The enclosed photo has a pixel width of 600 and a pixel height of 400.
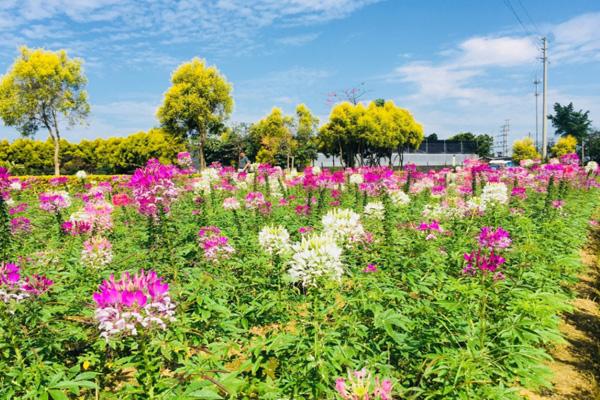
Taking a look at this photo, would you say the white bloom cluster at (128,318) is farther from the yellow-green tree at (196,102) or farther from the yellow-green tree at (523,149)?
the yellow-green tree at (523,149)

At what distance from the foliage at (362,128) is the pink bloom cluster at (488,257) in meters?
32.8

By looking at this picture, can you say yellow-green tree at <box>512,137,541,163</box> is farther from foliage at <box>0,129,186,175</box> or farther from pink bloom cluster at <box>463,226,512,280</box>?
pink bloom cluster at <box>463,226,512,280</box>

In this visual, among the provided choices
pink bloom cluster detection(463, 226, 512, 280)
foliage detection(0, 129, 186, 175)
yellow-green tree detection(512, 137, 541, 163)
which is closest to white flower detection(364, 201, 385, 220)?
pink bloom cluster detection(463, 226, 512, 280)

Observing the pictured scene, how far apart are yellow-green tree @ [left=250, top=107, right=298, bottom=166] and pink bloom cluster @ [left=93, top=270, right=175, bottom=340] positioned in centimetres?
3801

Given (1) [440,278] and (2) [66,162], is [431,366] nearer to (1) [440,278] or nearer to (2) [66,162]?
(1) [440,278]

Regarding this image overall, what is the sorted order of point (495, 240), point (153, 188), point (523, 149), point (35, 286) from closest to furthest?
point (35, 286), point (495, 240), point (153, 188), point (523, 149)

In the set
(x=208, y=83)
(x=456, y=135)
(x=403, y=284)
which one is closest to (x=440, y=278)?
(x=403, y=284)

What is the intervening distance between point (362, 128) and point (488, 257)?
35.5 metres

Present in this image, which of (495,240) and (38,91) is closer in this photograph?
(495,240)

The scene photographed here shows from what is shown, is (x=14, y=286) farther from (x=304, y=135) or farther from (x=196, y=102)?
(x=304, y=135)

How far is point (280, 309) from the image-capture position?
3043 millimetres

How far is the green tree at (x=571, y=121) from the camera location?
8081cm

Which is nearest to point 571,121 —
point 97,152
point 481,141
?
point 481,141

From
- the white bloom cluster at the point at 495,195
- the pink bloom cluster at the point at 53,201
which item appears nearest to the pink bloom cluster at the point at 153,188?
the pink bloom cluster at the point at 53,201
